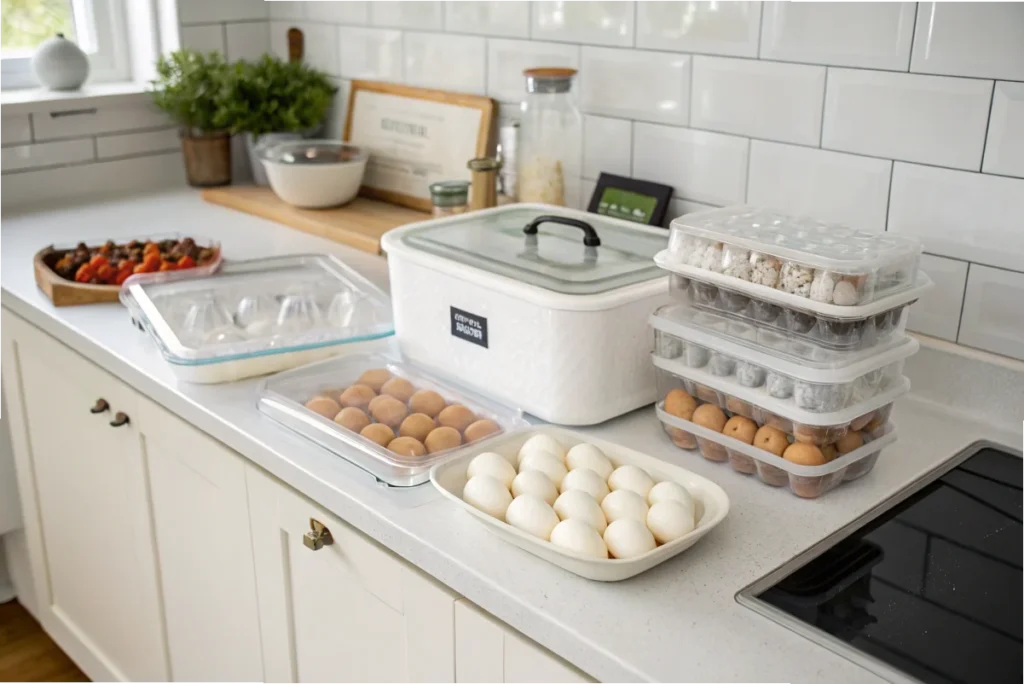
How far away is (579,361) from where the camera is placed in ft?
3.96

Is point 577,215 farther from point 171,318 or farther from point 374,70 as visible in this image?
→ point 374,70

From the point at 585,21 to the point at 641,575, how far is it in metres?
1.06

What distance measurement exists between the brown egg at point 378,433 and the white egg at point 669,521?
0.34 meters

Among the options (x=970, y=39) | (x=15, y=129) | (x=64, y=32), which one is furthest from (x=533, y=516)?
A: (x=64, y=32)

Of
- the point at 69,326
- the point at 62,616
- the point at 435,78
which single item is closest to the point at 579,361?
the point at 69,326

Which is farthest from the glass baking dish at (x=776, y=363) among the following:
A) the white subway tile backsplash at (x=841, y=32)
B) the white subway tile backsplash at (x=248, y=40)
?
the white subway tile backsplash at (x=248, y=40)

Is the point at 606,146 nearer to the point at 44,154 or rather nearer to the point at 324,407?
the point at 324,407

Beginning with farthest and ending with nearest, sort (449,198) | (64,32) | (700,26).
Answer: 1. (64,32)
2. (449,198)
3. (700,26)

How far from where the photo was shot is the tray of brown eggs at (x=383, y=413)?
1.16 metres

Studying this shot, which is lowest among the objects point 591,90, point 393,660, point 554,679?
point 393,660

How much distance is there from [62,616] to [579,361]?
4.57 feet

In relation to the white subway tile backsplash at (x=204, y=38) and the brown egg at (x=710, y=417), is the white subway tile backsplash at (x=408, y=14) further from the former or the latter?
the brown egg at (x=710, y=417)

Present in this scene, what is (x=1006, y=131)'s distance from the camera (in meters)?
1.23

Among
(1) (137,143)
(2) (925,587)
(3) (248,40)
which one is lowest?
(2) (925,587)
